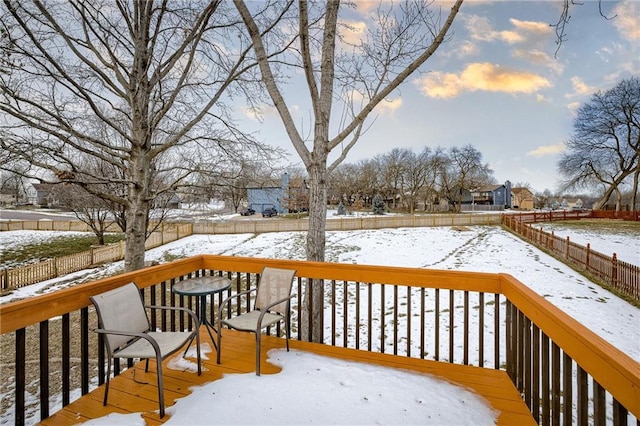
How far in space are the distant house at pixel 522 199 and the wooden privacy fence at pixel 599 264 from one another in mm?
44197

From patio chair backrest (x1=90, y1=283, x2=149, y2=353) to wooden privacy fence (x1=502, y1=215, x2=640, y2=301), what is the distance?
969 centimetres

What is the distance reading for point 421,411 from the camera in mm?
1957

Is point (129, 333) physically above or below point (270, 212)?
below

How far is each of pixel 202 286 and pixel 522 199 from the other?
58.6 meters

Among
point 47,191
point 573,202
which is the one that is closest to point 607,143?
point 47,191

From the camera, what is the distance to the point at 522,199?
1965 inches

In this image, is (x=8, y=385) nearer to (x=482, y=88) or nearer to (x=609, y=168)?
(x=482, y=88)

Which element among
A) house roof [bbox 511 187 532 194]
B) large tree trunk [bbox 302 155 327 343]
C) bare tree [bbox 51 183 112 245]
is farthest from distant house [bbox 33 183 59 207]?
house roof [bbox 511 187 532 194]

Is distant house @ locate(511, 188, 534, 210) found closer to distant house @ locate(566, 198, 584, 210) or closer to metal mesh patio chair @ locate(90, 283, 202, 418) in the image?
distant house @ locate(566, 198, 584, 210)

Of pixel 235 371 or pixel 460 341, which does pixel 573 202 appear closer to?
pixel 460 341

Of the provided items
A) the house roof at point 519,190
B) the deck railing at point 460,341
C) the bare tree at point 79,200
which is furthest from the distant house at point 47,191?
the house roof at point 519,190

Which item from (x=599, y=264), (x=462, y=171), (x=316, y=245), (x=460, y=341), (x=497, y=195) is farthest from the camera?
(x=497, y=195)

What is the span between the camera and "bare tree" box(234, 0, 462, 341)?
3203 millimetres

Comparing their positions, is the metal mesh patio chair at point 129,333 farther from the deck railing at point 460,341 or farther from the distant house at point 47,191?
the distant house at point 47,191
